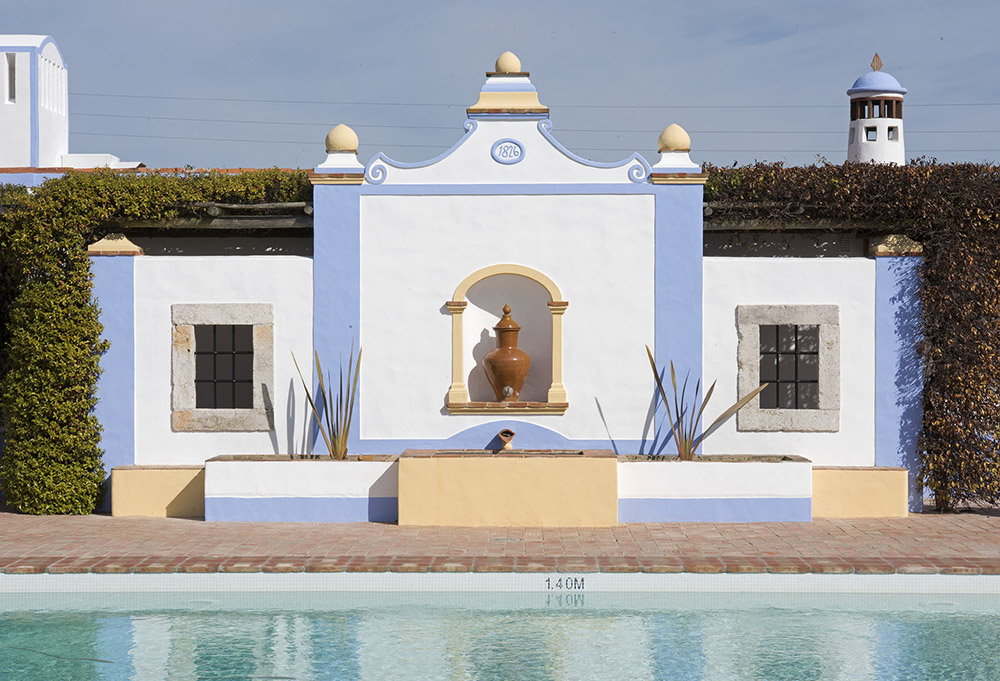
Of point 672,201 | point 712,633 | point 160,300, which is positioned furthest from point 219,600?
point 672,201

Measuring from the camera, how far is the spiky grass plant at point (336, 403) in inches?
496

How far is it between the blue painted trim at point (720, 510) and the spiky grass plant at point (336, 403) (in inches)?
132

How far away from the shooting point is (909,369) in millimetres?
12633

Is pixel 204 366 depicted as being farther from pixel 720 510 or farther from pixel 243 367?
pixel 720 510

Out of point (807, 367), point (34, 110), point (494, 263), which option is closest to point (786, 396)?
point (807, 367)

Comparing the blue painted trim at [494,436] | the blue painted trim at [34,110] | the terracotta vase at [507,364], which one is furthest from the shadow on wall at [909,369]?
the blue painted trim at [34,110]

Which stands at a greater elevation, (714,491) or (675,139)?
(675,139)

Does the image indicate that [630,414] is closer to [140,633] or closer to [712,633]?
[712,633]

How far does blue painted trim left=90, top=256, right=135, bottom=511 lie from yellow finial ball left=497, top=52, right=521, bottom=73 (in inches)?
197

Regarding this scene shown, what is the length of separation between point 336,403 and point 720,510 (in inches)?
183

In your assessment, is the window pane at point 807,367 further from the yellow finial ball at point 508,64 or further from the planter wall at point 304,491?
the planter wall at point 304,491

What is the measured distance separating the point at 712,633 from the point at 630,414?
4.66 meters

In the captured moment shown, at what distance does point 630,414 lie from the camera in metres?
12.8

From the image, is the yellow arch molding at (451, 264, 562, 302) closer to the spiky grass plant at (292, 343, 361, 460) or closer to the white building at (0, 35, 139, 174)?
the spiky grass plant at (292, 343, 361, 460)
